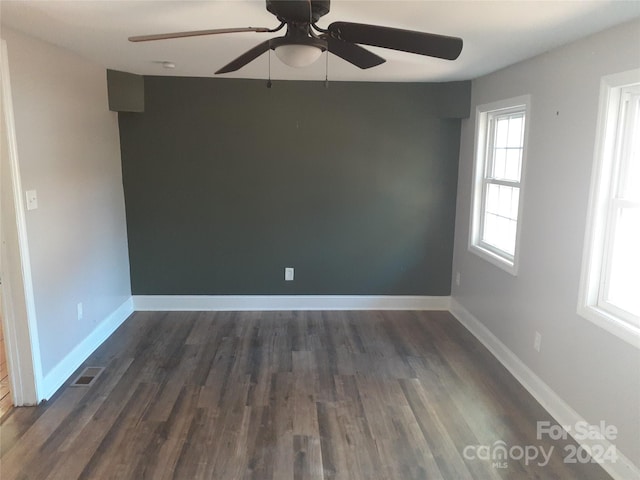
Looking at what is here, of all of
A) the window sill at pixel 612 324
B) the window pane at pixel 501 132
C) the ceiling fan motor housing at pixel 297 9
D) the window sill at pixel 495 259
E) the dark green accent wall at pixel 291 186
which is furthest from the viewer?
the dark green accent wall at pixel 291 186

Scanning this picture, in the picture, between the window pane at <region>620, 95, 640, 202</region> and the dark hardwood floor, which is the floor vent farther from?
the window pane at <region>620, 95, 640, 202</region>

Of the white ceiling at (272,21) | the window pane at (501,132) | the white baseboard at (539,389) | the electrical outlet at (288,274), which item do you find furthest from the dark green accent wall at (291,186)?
the white ceiling at (272,21)

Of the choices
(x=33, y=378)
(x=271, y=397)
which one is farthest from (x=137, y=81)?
(x=271, y=397)

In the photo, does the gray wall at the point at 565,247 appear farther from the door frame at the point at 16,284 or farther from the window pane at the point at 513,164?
the door frame at the point at 16,284

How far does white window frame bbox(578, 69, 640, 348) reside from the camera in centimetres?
232

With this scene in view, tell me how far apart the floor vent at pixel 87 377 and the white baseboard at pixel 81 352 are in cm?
7

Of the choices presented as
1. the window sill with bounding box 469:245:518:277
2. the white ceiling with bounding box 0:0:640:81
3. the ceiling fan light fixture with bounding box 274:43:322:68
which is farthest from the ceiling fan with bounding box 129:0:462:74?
the window sill with bounding box 469:245:518:277

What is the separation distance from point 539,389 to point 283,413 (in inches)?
66.1

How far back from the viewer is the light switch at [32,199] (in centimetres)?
272

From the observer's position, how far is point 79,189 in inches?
134

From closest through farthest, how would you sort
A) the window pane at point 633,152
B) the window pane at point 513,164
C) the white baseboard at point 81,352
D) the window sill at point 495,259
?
the window pane at point 633,152, the white baseboard at point 81,352, the window sill at point 495,259, the window pane at point 513,164

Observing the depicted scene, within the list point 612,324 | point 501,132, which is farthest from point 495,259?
point 612,324

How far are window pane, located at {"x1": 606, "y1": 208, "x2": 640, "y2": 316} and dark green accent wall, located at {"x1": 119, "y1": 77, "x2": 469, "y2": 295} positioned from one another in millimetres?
2165

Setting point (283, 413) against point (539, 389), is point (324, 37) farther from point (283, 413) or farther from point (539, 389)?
point (539, 389)
